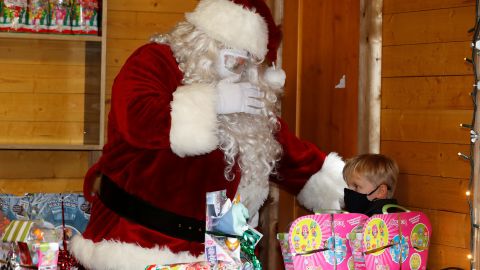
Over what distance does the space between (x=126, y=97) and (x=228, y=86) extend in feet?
1.05

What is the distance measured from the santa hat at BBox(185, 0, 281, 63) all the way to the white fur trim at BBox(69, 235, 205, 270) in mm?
685

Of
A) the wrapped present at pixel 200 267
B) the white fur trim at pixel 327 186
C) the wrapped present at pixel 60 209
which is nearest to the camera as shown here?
the wrapped present at pixel 200 267

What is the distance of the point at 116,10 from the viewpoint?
12.0 ft

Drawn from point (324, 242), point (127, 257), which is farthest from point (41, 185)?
point (324, 242)

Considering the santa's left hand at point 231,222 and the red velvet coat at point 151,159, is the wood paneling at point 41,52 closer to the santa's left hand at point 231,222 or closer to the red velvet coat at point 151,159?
the red velvet coat at point 151,159

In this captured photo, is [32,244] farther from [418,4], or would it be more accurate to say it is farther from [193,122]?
[418,4]

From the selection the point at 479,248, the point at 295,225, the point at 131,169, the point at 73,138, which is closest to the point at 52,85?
the point at 73,138

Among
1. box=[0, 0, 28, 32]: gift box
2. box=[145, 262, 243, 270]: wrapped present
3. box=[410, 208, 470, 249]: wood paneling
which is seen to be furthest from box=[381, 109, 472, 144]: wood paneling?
box=[0, 0, 28, 32]: gift box

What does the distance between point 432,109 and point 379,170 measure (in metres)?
0.26

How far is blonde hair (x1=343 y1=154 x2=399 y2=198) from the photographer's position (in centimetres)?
243

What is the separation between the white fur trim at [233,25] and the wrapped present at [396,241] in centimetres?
72

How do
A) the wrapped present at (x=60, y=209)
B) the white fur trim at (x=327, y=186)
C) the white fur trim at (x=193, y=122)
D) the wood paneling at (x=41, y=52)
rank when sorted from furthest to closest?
the wood paneling at (x=41, y=52) < the wrapped present at (x=60, y=209) < the white fur trim at (x=327, y=186) < the white fur trim at (x=193, y=122)

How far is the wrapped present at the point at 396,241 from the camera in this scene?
205 cm

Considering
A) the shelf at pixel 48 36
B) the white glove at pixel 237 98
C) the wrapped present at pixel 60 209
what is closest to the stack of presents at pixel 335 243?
the white glove at pixel 237 98
